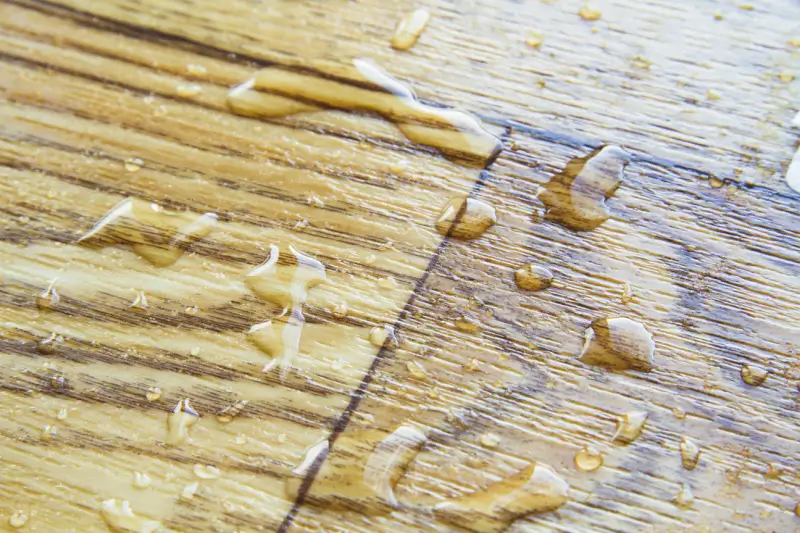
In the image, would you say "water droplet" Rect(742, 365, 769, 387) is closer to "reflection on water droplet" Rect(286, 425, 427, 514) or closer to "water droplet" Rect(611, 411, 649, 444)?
"water droplet" Rect(611, 411, 649, 444)

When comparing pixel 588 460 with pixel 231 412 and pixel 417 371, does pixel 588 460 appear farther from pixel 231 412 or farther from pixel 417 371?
pixel 231 412

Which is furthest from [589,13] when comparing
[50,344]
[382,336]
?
[50,344]

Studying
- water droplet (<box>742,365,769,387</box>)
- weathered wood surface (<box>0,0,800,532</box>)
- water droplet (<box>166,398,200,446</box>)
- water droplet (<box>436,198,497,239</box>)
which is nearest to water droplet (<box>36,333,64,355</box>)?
weathered wood surface (<box>0,0,800,532</box>)

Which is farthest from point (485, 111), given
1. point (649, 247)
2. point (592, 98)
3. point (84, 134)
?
point (84, 134)

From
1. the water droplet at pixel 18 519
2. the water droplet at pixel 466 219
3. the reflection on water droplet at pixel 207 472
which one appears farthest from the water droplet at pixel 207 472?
the water droplet at pixel 466 219

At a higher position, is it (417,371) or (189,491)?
(417,371)
